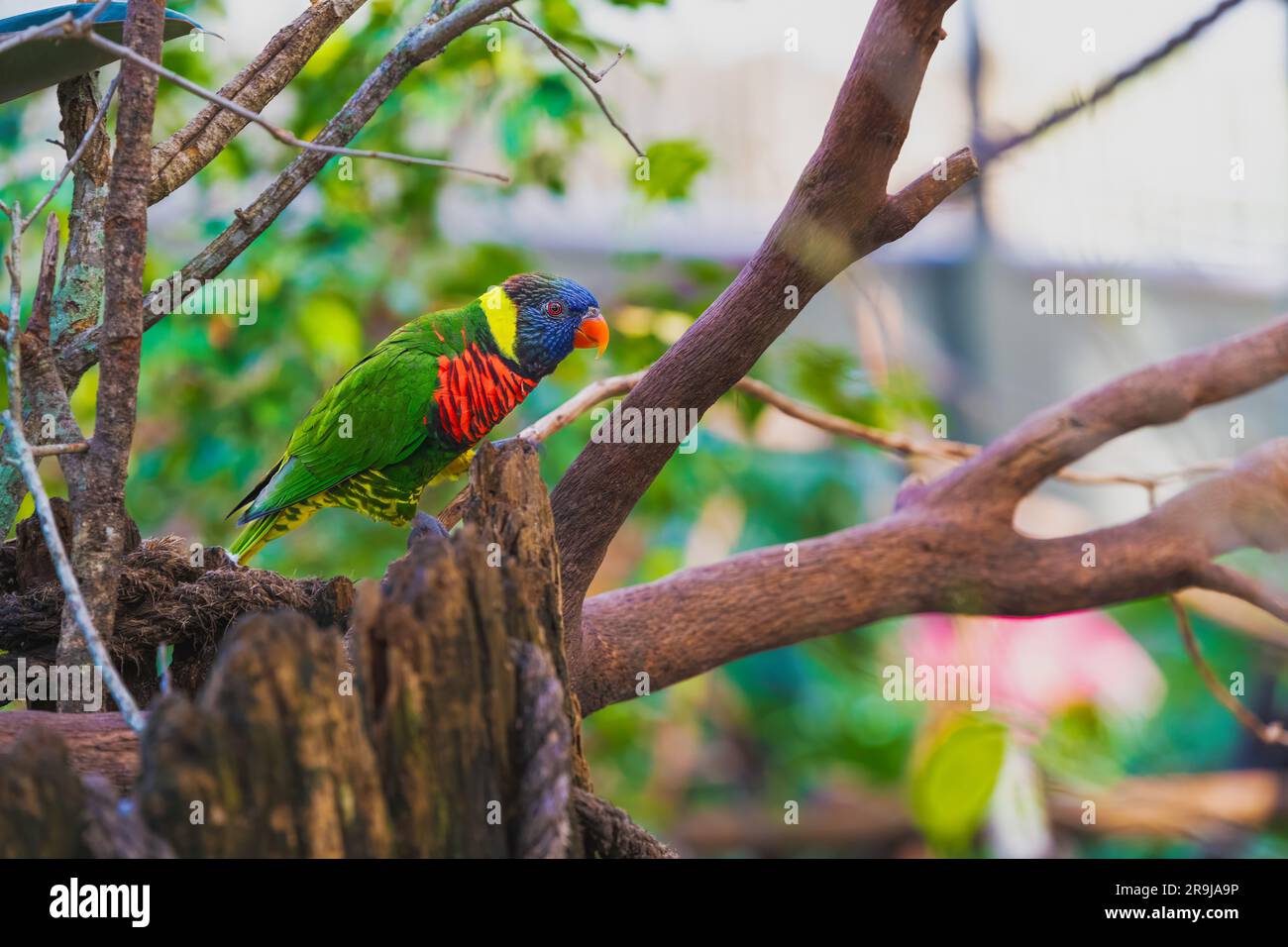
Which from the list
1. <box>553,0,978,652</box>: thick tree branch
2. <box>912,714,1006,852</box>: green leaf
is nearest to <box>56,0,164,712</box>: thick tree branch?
<box>553,0,978,652</box>: thick tree branch

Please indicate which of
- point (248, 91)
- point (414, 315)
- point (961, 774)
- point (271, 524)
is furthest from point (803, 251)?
point (961, 774)

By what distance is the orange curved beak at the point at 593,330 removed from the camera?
228 cm

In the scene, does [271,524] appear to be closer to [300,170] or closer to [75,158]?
[300,170]

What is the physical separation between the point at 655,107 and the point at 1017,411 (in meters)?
2.33

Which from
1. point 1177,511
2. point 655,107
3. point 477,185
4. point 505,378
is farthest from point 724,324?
point 655,107

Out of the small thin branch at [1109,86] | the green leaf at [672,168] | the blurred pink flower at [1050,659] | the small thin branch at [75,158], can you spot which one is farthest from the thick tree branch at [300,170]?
the blurred pink flower at [1050,659]

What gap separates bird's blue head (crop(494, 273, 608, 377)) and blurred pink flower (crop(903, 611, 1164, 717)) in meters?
2.29

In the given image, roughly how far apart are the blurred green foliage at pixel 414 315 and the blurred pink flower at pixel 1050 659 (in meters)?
0.12

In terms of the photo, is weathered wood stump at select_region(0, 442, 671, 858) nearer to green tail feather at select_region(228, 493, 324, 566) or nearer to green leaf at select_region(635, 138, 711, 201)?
green tail feather at select_region(228, 493, 324, 566)

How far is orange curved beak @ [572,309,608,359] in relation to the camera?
2.28m

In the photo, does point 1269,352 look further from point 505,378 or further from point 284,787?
point 284,787

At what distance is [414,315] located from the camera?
2977mm

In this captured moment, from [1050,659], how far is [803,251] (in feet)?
10.1
